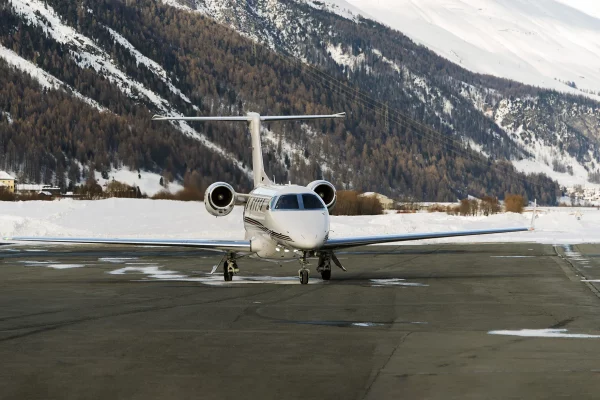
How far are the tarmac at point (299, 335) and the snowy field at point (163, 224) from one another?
31984mm

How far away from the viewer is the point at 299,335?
15609 millimetres

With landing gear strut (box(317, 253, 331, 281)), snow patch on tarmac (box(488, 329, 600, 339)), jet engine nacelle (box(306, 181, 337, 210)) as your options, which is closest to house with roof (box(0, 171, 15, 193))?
jet engine nacelle (box(306, 181, 337, 210))

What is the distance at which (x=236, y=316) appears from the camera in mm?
18406

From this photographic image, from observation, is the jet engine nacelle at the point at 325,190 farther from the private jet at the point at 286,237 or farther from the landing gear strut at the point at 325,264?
the landing gear strut at the point at 325,264

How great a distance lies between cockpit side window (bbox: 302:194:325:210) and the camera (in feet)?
87.6

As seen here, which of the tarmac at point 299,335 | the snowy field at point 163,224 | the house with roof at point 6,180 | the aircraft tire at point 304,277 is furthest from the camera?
the house with roof at point 6,180

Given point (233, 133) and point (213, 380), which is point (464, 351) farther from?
point (233, 133)

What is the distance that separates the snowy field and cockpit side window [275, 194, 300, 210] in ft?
106

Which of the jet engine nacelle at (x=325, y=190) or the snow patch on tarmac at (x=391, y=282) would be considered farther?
the jet engine nacelle at (x=325, y=190)

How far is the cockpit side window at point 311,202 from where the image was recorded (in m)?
26.7

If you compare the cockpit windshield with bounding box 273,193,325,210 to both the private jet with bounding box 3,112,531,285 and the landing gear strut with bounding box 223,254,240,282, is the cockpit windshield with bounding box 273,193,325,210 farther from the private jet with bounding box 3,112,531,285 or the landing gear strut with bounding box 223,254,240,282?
the landing gear strut with bounding box 223,254,240,282

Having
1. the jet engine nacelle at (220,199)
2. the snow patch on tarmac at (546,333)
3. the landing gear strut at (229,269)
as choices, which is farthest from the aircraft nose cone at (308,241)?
the snow patch on tarmac at (546,333)

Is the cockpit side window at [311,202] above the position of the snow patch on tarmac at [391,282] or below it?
above

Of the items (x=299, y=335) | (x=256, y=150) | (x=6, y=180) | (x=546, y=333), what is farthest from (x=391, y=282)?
(x=6, y=180)
